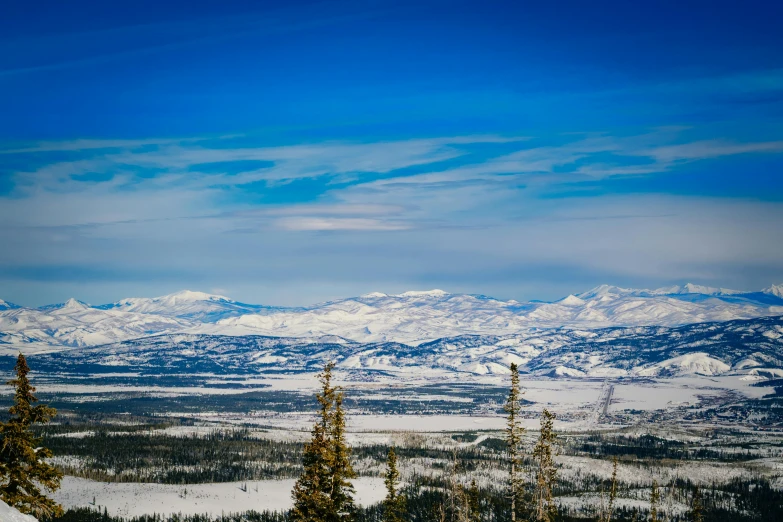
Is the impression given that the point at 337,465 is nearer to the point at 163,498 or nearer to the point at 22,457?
the point at 22,457

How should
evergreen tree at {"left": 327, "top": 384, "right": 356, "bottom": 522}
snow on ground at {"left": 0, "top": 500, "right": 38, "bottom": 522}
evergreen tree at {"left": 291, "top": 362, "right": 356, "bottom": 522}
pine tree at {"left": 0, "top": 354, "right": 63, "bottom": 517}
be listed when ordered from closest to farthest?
snow on ground at {"left": 0, "top": 500, "right": 38, "bottom": 522} → pine tree at {"left": 0, "top": 354, "right": 63, "bottom": 517} → evergreen tree at {"left": 291, "top": 362, "right": 356, "bottom": 522} → evergreen tree at {"left": 327, "top": 384, "right": 356, "bottom": 522}

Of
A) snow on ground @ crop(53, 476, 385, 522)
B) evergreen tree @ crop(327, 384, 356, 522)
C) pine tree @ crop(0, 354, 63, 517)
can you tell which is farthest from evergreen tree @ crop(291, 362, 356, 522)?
snow on ground @ crop(53, 476, 385, 522)

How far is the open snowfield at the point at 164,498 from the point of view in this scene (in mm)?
177000

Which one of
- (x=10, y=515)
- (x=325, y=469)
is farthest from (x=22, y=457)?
(x=325, y=469)

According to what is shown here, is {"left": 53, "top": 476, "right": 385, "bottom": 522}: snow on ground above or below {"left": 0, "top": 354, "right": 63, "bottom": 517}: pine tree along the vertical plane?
below

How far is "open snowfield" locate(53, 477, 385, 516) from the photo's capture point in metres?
177

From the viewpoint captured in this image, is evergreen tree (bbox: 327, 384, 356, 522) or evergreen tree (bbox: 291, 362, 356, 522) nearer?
evergreen tree (bbox: 291, 362, 356, 522)

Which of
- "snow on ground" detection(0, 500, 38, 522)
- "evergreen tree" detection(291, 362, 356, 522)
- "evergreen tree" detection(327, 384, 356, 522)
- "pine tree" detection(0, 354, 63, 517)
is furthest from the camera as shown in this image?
"evergreen tree" detection(327, 384, 356, 522)

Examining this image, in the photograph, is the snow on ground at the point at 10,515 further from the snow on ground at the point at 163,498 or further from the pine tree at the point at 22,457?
the snow on ground at the point at 163,498

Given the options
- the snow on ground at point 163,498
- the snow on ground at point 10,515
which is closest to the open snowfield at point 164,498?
the snow on ground at point 163,498

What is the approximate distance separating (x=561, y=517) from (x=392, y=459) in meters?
116

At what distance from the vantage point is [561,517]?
561 feet

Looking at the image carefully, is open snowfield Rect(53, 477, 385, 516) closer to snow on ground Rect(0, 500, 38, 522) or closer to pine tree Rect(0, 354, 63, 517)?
pine tree Rect(0, 354, 63, 517)

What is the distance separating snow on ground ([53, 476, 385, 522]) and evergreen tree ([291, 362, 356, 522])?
128 m
